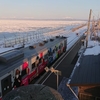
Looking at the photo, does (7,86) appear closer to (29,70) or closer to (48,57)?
(29,70)

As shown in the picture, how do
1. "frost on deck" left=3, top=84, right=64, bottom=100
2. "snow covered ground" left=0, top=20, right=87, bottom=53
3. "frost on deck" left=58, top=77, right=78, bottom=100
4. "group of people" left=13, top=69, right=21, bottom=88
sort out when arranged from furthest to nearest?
1. "snow covered ground" left=0, top=20, right=87, bottom=53
2. "frost on deck" left=58, top=77, right=78, bottom=100
3. "group of people" left=13, top=69, right=21, bottom=88
4. "frost on deck" left=3, top=84, right=64, bottom=100

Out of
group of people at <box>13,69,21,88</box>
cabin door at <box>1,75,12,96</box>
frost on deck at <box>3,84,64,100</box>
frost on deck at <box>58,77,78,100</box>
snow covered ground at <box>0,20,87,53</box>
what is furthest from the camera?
snow covered ground at <box>0,20,87,53</box>

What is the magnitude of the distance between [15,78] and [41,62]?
5.29m

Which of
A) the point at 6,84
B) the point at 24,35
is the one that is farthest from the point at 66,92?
the point at 24,35

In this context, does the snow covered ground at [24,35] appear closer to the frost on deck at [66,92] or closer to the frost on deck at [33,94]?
the frost on deck at [66,92]

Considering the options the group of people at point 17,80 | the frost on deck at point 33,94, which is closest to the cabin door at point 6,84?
the group of people at point 17,80

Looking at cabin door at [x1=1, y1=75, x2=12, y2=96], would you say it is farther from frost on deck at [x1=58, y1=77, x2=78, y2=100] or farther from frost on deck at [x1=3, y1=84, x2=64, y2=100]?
frost on deck at [x1=3, y1=84, x2=64, y2=100]

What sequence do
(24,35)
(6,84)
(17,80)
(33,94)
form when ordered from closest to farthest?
1. (33,94)
2. (6,84)
3. (17,80)
4. (24,35)

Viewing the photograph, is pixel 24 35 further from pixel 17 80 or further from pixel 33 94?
pixel 33 94

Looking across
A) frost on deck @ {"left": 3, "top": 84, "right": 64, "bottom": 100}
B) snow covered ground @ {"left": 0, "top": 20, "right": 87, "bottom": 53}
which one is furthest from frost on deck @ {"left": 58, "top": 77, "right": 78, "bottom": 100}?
snow covered ground @ {"left": 0, "top": 20, "right": 87, "bottom": 53}

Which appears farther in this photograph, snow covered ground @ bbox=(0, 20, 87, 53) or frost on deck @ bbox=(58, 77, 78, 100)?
snow covered ground @ bbox=(0, 20, 87, 53)

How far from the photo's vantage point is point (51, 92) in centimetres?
362

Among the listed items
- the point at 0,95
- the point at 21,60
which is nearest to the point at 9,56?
the point at 21,60

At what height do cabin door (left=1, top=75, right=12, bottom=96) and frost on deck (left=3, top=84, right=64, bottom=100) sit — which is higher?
frost on deck (left=3, top=84, right=64, bottom=100)
